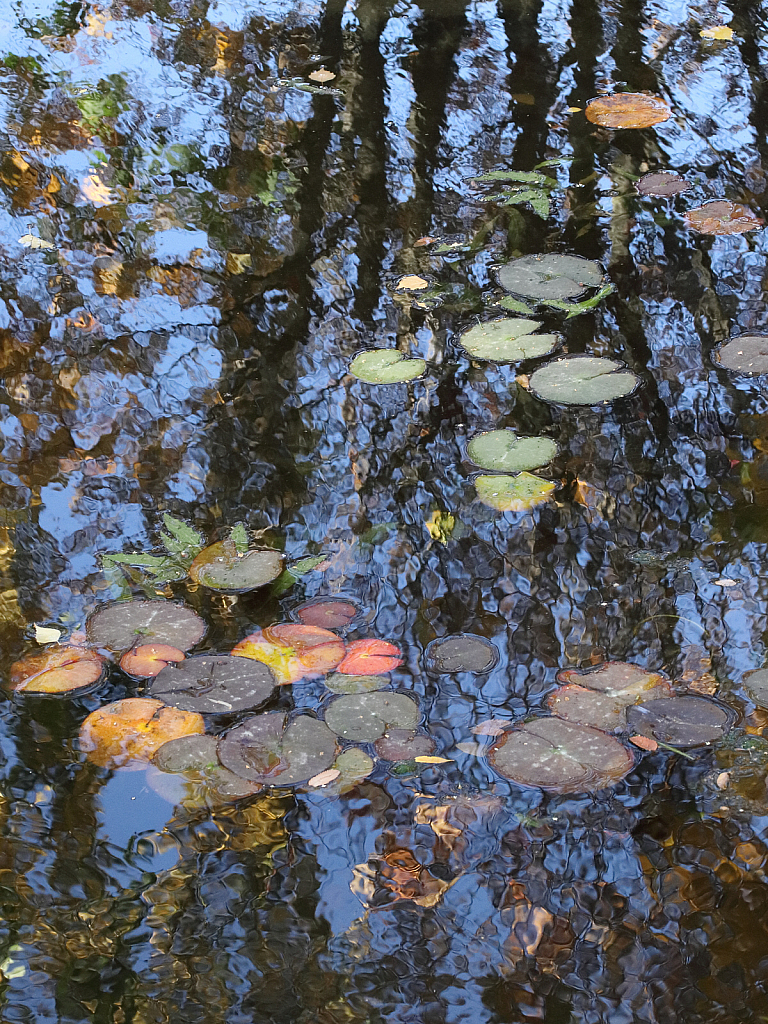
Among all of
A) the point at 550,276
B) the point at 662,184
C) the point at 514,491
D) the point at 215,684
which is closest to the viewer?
the point at 215,684

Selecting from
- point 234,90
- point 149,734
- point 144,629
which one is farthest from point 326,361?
point 234,90

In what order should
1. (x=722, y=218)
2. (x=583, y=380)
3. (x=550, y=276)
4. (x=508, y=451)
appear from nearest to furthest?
1. (x=508, y=451)
2. (x=583, y=380)
3. (x=550, y=276)
4. (x=722, y=218)

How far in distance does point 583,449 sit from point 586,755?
1.07 m

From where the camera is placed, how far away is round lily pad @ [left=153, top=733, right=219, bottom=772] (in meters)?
1.94

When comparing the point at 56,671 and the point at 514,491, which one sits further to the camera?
the point at 514,491

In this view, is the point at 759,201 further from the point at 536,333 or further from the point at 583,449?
the point at 583,449

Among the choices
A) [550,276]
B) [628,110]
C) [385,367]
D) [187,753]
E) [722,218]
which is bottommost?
[187,753]

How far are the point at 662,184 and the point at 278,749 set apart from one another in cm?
300

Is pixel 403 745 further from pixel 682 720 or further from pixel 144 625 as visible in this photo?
pixel 144 625

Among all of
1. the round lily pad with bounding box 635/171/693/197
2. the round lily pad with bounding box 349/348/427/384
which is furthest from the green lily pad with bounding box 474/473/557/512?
the round lily pad with bounding box 635/171/693/197

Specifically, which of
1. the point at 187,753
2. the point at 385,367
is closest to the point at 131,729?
the point at 187,753

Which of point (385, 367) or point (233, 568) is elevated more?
point (385, 367)

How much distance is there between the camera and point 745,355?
3082 millimetres

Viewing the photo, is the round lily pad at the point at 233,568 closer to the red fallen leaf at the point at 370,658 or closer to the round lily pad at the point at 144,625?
the round lily pad at the point at 144,625
